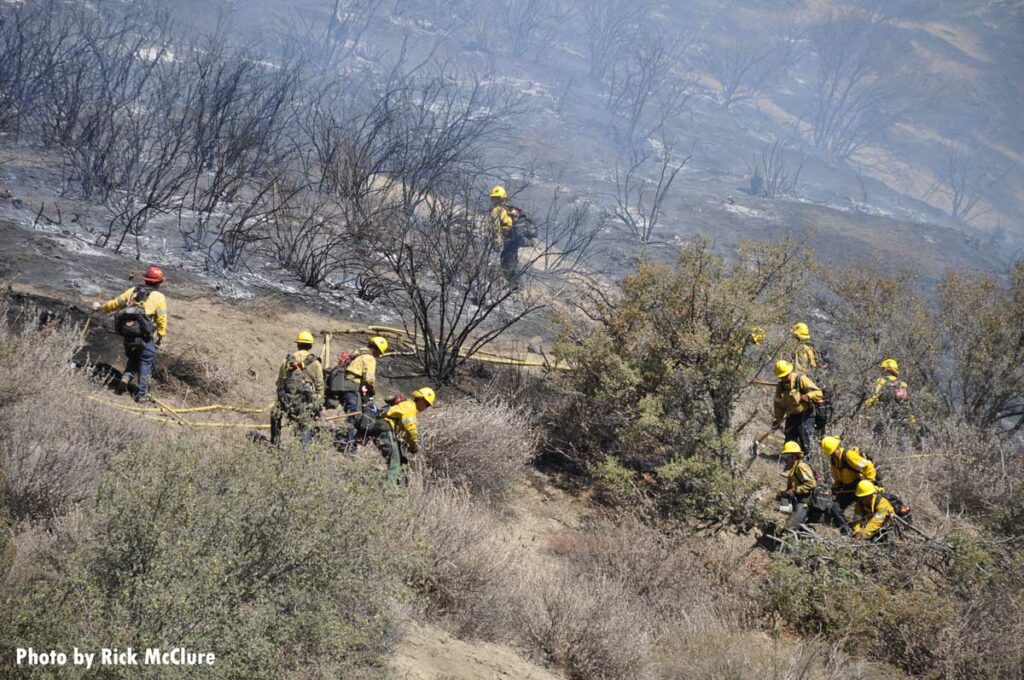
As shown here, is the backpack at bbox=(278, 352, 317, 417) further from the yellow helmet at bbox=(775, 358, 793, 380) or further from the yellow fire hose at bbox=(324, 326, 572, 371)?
the yellow helmet at bbox=(775, 358, 793, 380)

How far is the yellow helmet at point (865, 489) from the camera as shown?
29.1ft

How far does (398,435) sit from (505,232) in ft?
24.5

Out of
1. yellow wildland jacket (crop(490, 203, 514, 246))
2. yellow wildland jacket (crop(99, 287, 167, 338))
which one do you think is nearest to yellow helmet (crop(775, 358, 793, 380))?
yellow wildland jacket (crop(490, 203, 514, 246))

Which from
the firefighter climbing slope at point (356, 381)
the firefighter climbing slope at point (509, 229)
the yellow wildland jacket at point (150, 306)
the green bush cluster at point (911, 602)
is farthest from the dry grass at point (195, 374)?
the green bush cluster at point (911, 602)

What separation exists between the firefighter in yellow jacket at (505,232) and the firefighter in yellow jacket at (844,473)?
19.8 ft

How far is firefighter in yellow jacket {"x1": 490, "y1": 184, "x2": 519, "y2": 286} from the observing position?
14347 millimetres

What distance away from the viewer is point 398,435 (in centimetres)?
809

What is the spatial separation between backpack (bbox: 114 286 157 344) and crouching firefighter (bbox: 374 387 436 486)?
2272 mm

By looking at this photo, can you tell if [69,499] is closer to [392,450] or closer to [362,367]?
[392,450]

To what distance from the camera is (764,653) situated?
6566 millimetres

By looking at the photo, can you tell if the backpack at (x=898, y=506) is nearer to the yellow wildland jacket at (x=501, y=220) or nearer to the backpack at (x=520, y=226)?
the yellow wildland jacket at (x=501, y=220)

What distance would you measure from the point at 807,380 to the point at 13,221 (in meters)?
10.5

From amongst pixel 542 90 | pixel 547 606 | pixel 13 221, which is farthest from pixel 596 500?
pixel 542 90

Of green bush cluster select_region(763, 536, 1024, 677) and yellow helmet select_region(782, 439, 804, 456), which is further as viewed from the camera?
yellow helmet select_region(782, 439, 804, 456)
